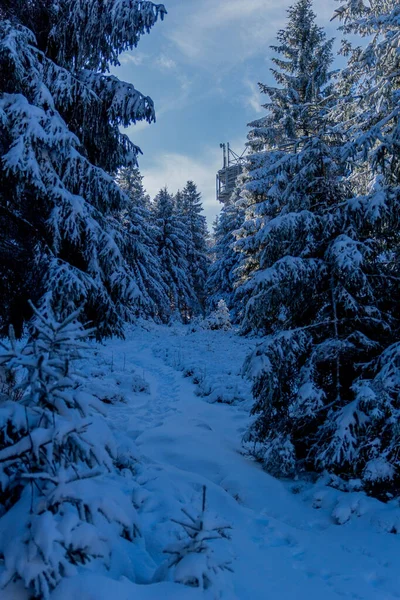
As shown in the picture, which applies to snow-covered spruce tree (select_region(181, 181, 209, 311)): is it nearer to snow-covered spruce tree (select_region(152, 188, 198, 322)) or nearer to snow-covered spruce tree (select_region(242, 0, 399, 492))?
snow-covered spruce tree (select_region(152, 188, 198, 322))

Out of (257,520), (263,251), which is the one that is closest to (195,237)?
(263,251)

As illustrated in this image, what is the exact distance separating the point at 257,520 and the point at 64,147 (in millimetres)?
5539

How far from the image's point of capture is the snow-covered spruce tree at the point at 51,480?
1.71 m

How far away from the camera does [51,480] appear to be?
72.8 inches

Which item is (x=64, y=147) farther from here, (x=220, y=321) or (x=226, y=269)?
(x=226, y=269)

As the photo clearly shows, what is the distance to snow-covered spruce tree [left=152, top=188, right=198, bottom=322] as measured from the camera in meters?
32.3

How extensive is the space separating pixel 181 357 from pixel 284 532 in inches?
431

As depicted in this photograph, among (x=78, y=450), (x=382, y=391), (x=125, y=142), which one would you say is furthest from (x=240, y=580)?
(x=125, y=142)

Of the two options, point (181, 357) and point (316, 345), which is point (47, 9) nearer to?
point (316, 345)

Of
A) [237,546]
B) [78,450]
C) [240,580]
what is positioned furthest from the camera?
[237,546]

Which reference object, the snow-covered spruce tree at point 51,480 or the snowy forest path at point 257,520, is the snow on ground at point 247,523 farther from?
the snow-covered spruce tree at point 51,480

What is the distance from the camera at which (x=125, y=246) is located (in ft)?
22.0

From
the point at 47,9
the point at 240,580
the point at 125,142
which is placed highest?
the point at 47,9

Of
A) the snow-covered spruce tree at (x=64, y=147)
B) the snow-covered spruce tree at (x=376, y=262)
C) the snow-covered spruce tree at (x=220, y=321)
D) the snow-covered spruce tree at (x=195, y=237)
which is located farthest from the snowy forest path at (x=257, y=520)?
the snow-covered spruce tree at (x=195, y=237)
